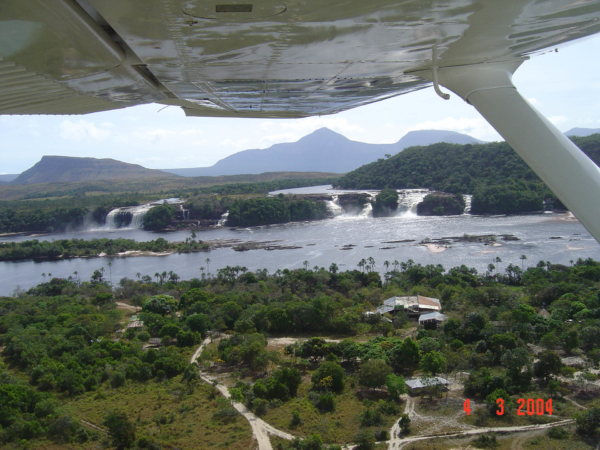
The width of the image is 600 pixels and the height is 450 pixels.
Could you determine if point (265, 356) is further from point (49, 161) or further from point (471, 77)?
point (49, 161)

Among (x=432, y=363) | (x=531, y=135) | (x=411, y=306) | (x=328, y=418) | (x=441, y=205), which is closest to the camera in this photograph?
(x=531, y=135)

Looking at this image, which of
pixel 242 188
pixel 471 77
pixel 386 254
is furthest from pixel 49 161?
pixel 471 77

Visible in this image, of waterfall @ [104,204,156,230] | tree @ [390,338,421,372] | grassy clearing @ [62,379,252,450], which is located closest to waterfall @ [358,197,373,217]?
waterfall @ [104,204,156,230]

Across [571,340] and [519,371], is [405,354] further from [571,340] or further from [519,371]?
[571,340]

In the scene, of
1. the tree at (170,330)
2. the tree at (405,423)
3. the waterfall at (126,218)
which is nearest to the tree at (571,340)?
the tree at (405,423)

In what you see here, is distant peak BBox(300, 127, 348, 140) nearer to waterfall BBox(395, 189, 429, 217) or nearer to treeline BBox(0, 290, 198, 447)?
waterfall BBox(395, 189, 429, 217)

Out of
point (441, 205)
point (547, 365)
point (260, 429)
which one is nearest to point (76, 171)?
point (441, 205)
